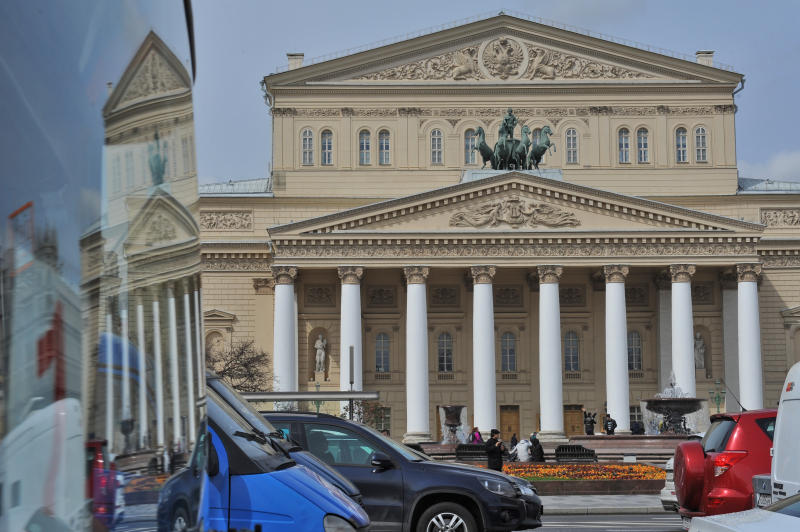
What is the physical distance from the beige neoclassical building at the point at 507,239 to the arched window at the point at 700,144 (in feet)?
0.29

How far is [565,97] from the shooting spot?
214ft

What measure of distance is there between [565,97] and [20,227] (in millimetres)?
64550

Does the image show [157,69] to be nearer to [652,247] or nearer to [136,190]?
[136,190]

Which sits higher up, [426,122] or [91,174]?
[426,122]

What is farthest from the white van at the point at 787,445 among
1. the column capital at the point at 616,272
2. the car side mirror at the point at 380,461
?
the column capital at the point at 616,272

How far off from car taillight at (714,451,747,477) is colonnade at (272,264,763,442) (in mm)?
42500

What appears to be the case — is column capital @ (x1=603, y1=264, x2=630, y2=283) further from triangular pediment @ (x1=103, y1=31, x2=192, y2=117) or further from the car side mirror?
triangular pediment @ (x1=103, y1=31, x2=192, y2=117)

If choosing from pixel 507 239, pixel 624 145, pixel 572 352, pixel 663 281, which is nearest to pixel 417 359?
pixel 507 239

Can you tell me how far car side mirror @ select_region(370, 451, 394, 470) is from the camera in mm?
13469

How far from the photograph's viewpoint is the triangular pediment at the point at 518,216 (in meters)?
57.0

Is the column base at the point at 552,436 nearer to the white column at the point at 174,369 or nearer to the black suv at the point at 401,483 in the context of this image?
the black suv at the point at 401,483

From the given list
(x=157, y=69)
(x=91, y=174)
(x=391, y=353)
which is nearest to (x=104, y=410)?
(x=91, y=174)

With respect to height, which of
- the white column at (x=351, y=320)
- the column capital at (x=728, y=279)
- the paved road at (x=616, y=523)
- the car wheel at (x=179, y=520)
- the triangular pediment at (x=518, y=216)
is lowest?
the paved road at (x=616, y=523)

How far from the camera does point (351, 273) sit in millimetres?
57562
